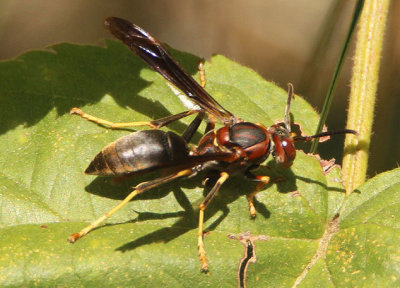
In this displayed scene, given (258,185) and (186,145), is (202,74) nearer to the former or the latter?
(186,145)

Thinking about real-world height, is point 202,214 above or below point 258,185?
below

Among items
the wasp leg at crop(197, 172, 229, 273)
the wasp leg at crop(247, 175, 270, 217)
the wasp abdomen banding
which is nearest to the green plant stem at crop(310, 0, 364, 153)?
the wasp leg at crop(247, 175, 270, 217)

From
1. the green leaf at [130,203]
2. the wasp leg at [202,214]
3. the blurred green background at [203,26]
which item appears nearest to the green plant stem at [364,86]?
the green leaf at [130,203]

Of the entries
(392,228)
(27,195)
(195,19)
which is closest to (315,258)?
(392,228)

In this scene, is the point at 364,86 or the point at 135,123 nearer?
the point at 135,123

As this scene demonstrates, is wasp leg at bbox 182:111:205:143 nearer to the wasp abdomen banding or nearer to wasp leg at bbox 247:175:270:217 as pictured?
the wasp abdomen banding

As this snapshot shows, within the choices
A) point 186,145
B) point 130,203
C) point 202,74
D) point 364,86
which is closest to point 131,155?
point 130,203

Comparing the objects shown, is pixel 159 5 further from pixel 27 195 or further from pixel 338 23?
pixel 27 195
